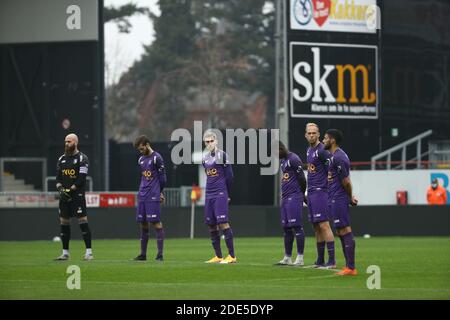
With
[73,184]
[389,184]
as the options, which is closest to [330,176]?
[73,184]

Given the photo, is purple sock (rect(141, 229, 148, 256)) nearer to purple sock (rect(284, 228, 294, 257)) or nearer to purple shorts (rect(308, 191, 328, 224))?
purple sock (rect(284, 228, 294, 257))

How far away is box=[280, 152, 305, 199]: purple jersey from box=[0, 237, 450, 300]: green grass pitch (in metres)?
1.37

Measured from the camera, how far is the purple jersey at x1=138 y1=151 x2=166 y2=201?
72.7 feet

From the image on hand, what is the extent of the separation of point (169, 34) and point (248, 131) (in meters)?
39.6

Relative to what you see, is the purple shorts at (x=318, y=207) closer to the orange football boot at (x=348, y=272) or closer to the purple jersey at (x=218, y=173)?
the orange football boot at (x=348, y=272)

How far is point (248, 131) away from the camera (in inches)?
1506

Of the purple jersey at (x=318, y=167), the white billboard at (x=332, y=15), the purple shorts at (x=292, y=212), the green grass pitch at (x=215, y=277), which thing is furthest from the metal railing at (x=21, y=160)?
the purple jersey at (x=318, y=167)

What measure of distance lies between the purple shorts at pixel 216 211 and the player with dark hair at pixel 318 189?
1.95m

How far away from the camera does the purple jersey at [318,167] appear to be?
19938 millimetres

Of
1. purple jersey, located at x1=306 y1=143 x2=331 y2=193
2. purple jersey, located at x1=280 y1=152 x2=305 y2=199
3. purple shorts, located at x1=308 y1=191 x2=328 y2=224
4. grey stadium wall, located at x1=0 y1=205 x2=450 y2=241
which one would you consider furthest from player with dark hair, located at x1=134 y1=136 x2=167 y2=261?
grey stadium wall, located at x1=0 y1=205 x2=450 y2=241

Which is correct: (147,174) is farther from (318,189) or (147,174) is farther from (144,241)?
(318,189)

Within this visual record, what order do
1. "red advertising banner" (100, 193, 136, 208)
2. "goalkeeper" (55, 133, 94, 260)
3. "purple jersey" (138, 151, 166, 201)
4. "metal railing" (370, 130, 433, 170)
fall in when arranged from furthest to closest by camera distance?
"metal railing" (370, 130, 433, 170) → "red advertising banner" (100, 193, 136, 208) → "purple jersey" (138, 151, 166, 201) → "goalkeeper" (55, 133, 94, 260)
